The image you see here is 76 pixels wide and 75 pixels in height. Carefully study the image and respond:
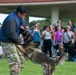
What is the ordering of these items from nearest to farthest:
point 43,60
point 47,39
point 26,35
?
point 43,60 → point 26,35 → point 47,39

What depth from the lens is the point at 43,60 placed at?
1028 cm

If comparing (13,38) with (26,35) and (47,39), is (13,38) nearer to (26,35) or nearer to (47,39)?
(26,35)

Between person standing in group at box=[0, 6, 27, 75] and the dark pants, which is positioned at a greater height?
person standing in group at box=[0, 6, 27, 75]

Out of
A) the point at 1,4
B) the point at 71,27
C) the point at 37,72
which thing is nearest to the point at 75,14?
the point at 1,4

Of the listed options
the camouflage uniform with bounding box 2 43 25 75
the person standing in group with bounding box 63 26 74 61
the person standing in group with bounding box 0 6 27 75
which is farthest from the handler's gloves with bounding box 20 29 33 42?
the person standing in group with bounding box 63 26 74 61

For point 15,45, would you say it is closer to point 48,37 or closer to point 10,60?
point 10,60

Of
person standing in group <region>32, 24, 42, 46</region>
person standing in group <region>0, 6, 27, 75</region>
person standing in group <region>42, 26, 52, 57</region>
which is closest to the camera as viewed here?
person standing in group <region>0, 6, 27, 75</region>

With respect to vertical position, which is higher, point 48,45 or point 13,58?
point 13,58

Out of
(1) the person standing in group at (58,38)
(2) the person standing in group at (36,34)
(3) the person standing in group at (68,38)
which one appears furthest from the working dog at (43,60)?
(2) the person standing in group at (36,34)

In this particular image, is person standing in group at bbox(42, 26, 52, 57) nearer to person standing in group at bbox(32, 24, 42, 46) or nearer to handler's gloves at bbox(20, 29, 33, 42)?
person standing in group at bbox(32, 24, 42, 46)

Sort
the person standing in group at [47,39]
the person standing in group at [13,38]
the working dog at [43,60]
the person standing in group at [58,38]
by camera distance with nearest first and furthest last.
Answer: the person standing in group at [13,38] < the working dog at [43,60] < the person standing in group at [58,38] < the person standing in group at [47,39]

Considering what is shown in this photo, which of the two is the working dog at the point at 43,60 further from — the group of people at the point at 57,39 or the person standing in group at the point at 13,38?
the group of people at the point at 57,39

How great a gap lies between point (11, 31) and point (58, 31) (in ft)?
32.2

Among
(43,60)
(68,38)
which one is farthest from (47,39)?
(43,60)
